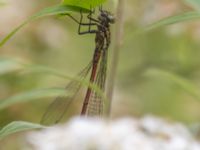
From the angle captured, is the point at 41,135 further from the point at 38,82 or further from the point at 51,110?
the point at 38,82

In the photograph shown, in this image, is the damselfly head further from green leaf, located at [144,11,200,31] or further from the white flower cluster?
the white flower cluster

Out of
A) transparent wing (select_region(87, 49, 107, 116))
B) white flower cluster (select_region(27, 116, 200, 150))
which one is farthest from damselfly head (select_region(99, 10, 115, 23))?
white flower cluster (select_region(27, 116, 200, 150))

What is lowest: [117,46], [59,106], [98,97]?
[59,106]

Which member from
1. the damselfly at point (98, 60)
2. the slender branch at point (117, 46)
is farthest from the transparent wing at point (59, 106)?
the slender branch at point (117, 46)

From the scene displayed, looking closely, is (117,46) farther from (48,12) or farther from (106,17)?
(106,17)

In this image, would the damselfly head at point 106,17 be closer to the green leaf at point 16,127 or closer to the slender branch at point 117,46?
the slender branch at point 117,46

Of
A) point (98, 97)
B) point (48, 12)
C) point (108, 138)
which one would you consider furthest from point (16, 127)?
point (98, 97)
